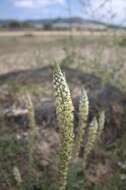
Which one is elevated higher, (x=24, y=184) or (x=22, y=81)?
(x=24, y=184)

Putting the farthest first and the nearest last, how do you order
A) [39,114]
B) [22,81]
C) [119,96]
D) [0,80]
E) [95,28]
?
[95,28] → [0,80] → [22,81] → [119,96] → [39,114]

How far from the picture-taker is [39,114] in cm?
603

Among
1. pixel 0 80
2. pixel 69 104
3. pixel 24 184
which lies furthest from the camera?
pixel 0 80

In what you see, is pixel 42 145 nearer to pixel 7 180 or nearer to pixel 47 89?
pixel 7 180

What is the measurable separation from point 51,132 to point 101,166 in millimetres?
682

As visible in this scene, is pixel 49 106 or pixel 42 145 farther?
pixel 49 106

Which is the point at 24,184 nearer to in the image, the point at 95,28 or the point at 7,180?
the point at 7,180

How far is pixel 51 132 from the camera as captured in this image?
5824 millimetres

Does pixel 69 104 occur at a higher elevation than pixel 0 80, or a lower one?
higher

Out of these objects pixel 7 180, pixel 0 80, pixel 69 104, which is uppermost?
pixel 69 104

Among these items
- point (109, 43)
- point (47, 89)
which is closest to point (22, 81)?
point (47, 89)

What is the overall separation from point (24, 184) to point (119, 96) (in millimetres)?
2490

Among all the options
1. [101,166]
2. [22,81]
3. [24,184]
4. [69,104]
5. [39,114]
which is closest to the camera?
[69,104]

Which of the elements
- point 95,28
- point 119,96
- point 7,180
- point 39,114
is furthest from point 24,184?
point 95,28
